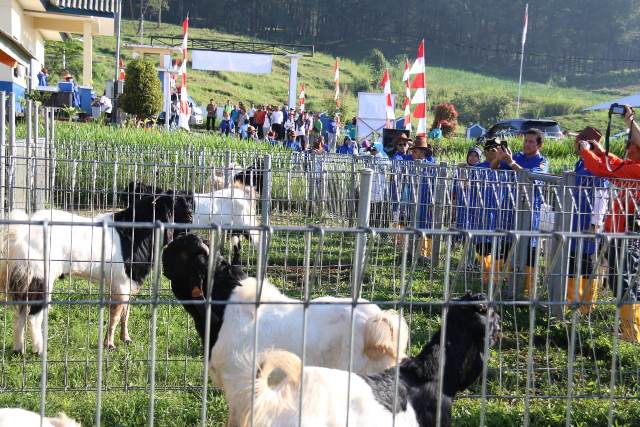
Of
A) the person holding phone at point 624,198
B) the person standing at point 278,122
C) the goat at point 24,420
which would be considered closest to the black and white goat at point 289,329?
the goat at point 24,420

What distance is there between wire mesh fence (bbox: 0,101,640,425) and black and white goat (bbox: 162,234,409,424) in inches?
0.9

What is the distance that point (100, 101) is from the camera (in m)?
31.9

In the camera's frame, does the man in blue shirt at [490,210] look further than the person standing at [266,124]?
No

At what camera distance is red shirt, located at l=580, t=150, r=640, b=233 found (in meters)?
7.27

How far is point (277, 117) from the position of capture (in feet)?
105

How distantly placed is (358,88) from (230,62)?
29.6 meters

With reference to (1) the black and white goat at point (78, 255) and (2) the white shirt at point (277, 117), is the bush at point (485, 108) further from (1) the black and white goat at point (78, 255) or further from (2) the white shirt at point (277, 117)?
(1) the black and white goat at point (78, 255)

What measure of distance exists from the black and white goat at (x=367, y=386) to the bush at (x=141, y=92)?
76.7 ft

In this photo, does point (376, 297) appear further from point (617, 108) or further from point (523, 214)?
point (617, 108)

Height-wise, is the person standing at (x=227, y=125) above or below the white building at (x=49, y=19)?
below

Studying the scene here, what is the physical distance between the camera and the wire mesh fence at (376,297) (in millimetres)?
3504

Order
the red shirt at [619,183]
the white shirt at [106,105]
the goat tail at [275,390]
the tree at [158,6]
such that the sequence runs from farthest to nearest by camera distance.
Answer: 1. the tree at [158,6]
2. the white shirt at [106,105]
3. the red shirt at [619,183]
4. the goat tail at [275,390]

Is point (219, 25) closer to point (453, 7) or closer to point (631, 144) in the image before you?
point (453, 7)

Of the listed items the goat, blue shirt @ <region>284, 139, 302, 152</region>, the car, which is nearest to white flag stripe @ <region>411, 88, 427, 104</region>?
blue shirt @ <region>284, 139, 302, 152</region>
